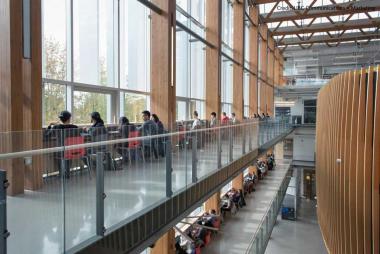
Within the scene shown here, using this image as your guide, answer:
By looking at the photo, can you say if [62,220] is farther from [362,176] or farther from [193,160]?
[362,176]

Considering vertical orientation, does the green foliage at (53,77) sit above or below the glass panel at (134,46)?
below

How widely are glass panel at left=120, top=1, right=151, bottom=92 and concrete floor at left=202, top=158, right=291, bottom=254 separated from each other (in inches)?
241

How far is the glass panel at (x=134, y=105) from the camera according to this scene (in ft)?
31.7

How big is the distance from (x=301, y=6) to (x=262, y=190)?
1406 centimetres

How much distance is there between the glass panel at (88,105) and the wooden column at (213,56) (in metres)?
6.57

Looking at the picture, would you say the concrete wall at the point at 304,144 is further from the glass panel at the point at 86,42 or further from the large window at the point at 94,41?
the glass panel at the point at 86,42

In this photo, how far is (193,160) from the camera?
590 cm

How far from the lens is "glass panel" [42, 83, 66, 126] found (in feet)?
22.4

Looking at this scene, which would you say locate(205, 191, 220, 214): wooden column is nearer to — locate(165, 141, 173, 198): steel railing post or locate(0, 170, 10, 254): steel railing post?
locate(165, 141, 173, 198): steel railing post

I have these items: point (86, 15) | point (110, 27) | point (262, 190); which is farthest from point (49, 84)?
point (262, 190)

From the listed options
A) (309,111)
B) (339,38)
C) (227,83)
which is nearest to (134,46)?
(227,83)

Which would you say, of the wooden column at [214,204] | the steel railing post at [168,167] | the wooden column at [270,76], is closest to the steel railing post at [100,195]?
the steel railing post at [168,167]

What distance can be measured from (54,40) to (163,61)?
3.36 metres

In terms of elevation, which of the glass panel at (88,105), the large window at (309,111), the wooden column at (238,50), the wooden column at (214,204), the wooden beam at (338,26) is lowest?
the wooden column at (214,204)
